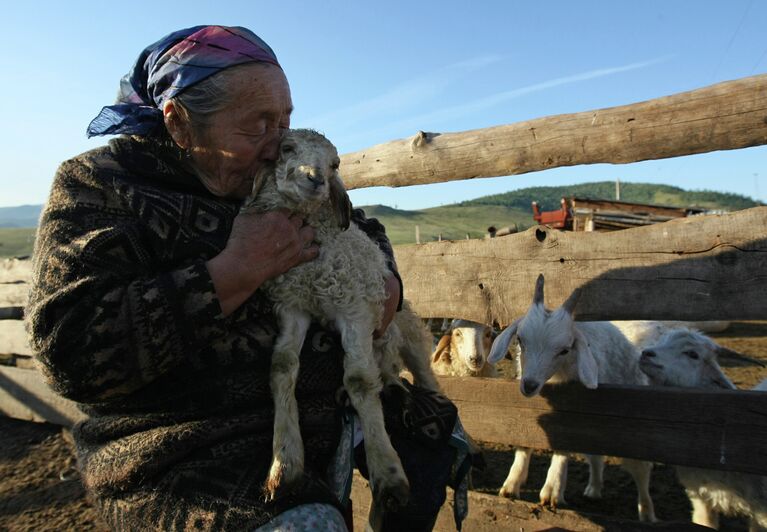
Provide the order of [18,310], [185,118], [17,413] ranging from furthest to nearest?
[18,310]
[17,413]
[185,118]

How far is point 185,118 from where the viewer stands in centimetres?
178

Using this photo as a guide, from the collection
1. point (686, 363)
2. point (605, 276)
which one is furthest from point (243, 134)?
point (686, 363)

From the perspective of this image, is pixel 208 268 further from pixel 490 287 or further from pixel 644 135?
pixel 644 135

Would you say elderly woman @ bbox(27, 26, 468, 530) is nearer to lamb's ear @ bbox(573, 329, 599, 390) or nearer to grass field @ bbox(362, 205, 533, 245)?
lamb's ear @ bbox(573, 329, 599, 390)

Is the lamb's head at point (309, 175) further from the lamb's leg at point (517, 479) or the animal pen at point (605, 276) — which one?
the lamb's leg at point (517, 479)

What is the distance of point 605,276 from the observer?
2.54 meters

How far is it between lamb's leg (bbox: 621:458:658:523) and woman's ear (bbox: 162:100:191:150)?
3044 mm

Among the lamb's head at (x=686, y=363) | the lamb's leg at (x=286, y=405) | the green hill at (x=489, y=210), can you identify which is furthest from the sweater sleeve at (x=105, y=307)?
the green hill at (x=489, y=210)

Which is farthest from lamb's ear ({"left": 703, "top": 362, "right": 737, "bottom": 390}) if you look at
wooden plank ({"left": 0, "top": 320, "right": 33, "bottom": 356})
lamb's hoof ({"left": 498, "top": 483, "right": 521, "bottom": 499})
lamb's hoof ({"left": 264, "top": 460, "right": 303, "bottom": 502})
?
wooden plank ({"left": 0, "top": 320, "right": 33, "bottom": 356})

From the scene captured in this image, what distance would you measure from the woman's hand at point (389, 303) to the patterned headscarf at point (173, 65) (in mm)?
843

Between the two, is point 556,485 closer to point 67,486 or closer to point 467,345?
point 467,345

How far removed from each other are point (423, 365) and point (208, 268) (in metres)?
1.22

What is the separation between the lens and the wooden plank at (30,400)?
5029mm

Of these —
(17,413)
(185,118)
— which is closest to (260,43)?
(185,118)
